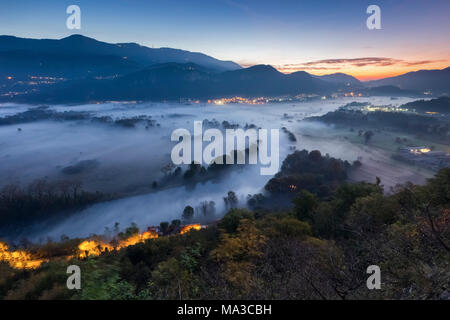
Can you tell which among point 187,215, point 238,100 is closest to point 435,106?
point 187,215

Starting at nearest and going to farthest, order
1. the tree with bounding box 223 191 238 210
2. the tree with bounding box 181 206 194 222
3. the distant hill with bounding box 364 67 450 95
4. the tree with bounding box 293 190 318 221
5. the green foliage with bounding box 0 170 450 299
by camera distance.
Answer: the green foliage with bounding box 0 170 450 299
the tree with bounding box 293 190 318 221
the tree with bounding box 181 206 194 222
the tree with bounding box 223 191 238 210
the distant hill with bounding box 364 67 450 95

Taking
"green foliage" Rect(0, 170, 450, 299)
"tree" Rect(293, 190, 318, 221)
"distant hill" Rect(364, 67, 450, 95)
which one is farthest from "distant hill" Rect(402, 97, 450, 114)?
"green foliage" Rect(0, 170, 450, 299)

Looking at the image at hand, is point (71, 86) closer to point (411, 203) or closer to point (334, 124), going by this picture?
point (334, 124)

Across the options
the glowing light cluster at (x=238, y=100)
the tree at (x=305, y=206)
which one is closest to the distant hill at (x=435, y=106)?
the tree at (x=305, y=206)

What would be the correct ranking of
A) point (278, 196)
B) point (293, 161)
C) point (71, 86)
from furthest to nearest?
1. point (71, 86)
2. point (293, 161)
3. point (278, 196)

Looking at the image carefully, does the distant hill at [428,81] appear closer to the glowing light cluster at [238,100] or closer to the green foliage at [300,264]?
the glowing light cluster at [238,100]

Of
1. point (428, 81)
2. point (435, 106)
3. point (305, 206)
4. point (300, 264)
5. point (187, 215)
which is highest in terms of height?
point (428, 81)

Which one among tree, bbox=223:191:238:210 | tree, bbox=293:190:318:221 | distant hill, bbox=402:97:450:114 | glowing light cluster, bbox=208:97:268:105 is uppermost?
glowing light cluster, bbox=208:97:268:105

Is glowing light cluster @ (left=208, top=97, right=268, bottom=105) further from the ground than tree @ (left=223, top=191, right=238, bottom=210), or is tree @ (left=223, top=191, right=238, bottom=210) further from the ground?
glowing light cluster @ (left=208, top=97, right=268, bottom=105)

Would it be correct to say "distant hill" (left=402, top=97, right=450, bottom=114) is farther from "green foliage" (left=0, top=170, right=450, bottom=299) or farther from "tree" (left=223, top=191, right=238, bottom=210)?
"green foliage" (left=0, top=170, right=450, bottom=299)

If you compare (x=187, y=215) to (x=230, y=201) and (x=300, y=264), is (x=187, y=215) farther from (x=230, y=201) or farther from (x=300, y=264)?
(x=300, y=264)
